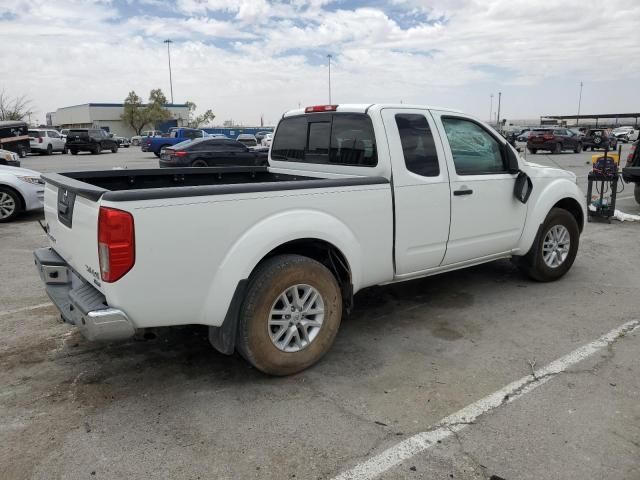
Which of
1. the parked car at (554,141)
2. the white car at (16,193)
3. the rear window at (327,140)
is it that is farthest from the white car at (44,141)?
the rear window at (327,140)

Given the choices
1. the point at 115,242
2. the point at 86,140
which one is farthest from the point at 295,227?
the point at 86,140

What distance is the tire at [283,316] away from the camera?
3.33m

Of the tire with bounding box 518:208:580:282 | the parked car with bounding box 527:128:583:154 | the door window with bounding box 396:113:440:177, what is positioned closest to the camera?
the door window with bounding box 396:113:440:177

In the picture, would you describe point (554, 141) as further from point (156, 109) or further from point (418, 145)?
point (156, 109)

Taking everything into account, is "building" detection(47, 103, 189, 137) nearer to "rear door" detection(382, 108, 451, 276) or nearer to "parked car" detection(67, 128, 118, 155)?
"parked car" detection(67, 128, 118, 155)

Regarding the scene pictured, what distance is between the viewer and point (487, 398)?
131 inches

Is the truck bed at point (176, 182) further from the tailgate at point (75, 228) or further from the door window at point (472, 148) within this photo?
the door window at point (472, 148)

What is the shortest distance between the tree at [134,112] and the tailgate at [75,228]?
7699cm

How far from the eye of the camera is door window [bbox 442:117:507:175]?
179 inches

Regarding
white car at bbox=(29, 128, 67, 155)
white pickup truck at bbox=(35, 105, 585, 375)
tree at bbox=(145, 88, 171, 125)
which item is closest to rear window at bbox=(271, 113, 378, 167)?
white pickup truck at bbox=(35, 105, 585, 375)

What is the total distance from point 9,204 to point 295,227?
25.9 feet

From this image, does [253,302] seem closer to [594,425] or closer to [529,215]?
[594,425]

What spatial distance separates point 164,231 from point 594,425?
2690 millimetres

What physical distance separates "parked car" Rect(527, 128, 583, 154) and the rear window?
2953 cm
